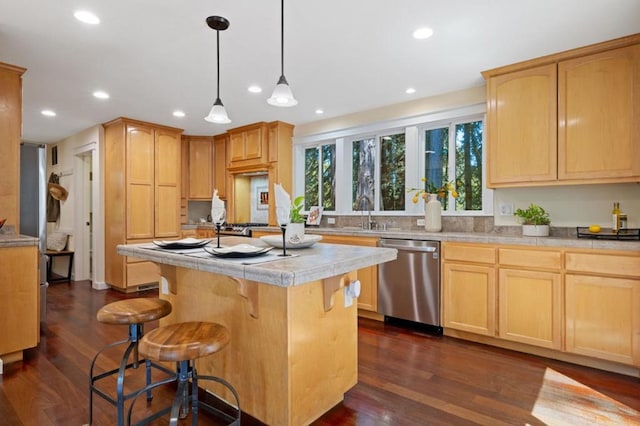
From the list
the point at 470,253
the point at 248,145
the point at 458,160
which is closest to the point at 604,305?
the point at 470,253

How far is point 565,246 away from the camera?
2.66 metres

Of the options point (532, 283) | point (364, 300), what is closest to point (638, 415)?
point (532, 283)

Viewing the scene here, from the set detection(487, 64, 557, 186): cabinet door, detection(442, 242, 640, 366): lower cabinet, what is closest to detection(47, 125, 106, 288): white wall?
detection(442, 242, 640, 366): lower cabinet

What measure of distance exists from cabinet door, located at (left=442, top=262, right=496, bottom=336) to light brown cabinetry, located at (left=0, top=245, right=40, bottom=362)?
134 inches

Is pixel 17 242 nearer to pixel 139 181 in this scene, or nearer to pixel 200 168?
pixel 139 181

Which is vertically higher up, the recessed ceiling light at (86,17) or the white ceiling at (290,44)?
the recessed ceiling light at (86,17)

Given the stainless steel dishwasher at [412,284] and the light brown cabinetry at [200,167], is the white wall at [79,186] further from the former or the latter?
the stainless steel dishwasher at [412,284]

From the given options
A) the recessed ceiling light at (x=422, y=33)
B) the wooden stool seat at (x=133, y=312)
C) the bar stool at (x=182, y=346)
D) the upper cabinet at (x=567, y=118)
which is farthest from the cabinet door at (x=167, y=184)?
the upper cabinet at (x=567, y=118)

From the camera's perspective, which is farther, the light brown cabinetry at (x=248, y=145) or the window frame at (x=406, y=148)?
the light brown cabinetry at (x=248, y=145)

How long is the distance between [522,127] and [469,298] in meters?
1.56

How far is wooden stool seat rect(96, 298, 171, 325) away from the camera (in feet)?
5.88

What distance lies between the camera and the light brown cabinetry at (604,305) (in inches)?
95.4

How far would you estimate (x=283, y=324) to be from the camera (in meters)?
1.69

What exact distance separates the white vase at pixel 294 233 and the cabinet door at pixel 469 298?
1.76 meters
